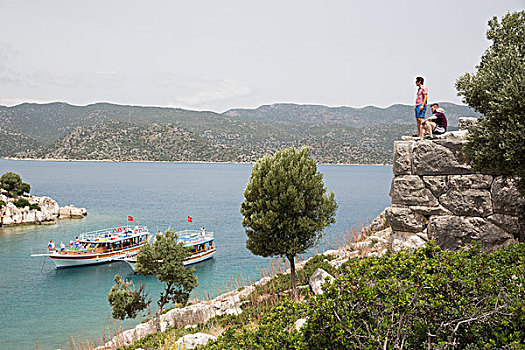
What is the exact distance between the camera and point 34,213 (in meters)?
51.8

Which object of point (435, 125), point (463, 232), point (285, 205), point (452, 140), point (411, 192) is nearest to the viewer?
point (463, 232)

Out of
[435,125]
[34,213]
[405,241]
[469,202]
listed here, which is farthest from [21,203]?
[469,202]

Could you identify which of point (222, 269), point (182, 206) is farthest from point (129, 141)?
point (222, 269)

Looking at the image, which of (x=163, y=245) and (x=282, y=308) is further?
(x=163, y=245)

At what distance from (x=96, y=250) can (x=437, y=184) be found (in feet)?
112

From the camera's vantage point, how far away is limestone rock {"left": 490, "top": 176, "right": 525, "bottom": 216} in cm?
950

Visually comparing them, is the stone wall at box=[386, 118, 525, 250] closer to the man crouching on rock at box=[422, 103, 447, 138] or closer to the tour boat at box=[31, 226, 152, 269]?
the man crouching on rock at box=[422, 103, 447, 138]

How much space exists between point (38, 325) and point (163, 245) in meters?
10.6

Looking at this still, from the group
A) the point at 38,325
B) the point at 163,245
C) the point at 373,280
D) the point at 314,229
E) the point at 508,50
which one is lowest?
the point at 38,325

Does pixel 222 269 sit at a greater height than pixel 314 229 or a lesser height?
lesser

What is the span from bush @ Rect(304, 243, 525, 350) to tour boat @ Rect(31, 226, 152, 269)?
30183 millimetres

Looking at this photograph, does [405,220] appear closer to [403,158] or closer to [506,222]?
[403,158]

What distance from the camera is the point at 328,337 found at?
5.23 m

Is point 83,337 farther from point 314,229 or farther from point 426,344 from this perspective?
point 426,344
